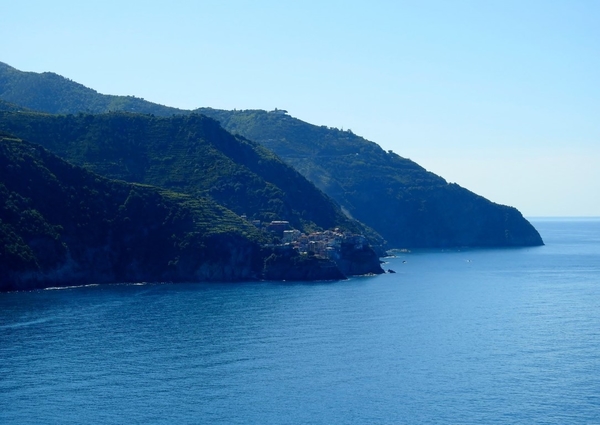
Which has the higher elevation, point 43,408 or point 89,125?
point 89,125

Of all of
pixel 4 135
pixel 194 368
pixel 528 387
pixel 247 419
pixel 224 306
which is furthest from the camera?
pixel 4 135

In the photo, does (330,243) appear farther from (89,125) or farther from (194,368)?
(194,368)

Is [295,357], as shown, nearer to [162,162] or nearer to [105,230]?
[105,230]

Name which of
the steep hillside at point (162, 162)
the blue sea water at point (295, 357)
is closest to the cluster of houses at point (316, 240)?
the steep hillside at point (162, 162)

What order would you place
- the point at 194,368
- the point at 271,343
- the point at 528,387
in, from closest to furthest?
the point at 528,387 < the point at 194,368 < the point at 271,343

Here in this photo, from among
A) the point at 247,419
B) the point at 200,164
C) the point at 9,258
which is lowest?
the point at 247,419

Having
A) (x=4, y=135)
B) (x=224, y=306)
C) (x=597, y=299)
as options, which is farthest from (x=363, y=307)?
(x=4, y=135)

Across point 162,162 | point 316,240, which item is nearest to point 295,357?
point 316,240
